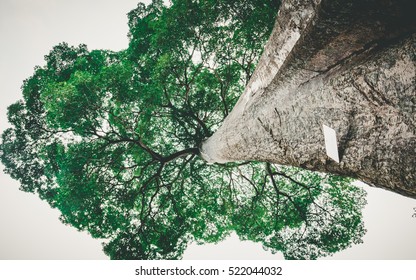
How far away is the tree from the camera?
16.1 feet

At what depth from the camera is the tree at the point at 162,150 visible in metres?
4.90

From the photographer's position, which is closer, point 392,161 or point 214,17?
point 392,161

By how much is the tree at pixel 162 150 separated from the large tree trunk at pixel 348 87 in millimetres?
3362

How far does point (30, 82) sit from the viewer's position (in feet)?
18.0

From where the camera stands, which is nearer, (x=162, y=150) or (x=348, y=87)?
Result: (x=348, y=87)

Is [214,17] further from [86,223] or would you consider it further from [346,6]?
[86,223]

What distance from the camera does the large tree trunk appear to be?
3.55 ft

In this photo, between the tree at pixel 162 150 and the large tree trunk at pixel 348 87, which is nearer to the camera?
the large tree trunk at pixel 348 87

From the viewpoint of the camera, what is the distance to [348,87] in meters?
1.35

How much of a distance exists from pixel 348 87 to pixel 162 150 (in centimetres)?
610

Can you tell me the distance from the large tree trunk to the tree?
11.0ft

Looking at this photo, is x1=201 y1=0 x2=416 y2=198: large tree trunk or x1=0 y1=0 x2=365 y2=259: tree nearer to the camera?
x1=201 y1=0 x2=416 y2=198: large tree trunk

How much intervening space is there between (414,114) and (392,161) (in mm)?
226

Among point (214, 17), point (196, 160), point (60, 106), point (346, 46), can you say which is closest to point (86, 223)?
point (60, 106)
